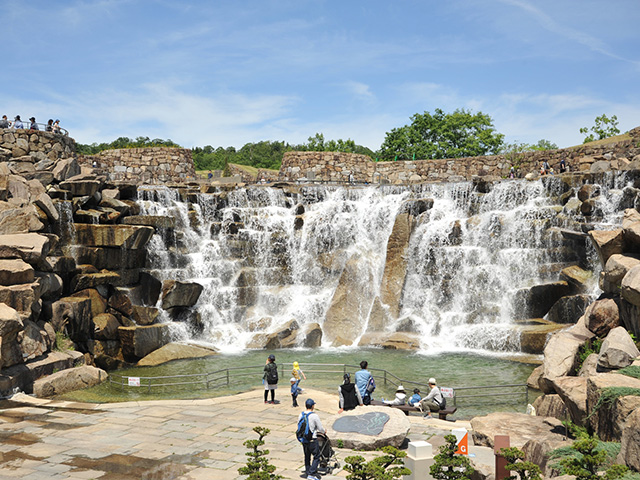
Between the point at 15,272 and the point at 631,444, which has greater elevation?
the point at 15,272

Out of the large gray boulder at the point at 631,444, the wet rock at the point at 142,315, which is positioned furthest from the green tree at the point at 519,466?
the wet rock at the point at 142,315

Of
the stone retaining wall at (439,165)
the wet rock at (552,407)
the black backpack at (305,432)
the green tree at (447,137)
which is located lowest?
the wet rock at (552,407)

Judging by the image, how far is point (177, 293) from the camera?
3259 cm

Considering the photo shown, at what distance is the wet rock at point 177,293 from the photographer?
32406 millimetres

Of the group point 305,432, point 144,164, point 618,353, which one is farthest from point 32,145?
point 618,353

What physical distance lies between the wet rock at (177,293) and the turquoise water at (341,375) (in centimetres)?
478

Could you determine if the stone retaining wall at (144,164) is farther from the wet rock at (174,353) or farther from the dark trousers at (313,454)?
the dark trousers at (313,454)

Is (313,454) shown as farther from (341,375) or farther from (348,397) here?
(341,375)

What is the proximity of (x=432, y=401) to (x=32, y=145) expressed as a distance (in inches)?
1291

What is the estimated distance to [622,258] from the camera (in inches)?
762

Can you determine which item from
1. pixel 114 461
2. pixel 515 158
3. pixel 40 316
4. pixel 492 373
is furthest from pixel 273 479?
pixel 515 158

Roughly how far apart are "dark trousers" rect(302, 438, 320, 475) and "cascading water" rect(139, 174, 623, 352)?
18693mm

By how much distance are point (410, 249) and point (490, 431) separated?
72.8 feet

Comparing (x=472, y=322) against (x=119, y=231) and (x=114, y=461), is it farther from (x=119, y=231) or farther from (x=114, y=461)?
(x=114, y=461)
